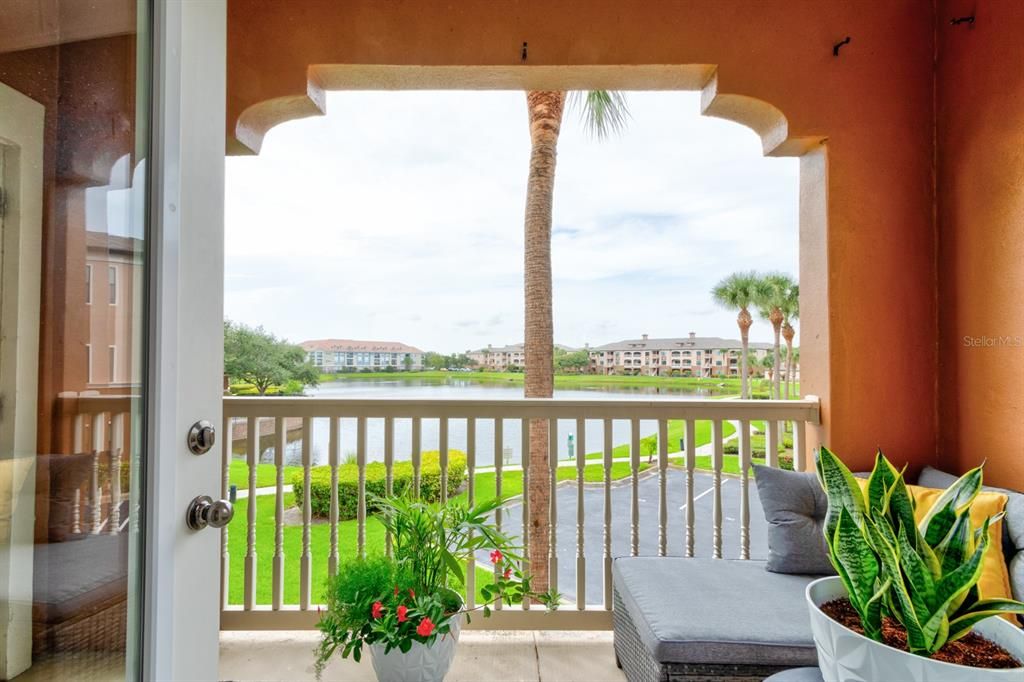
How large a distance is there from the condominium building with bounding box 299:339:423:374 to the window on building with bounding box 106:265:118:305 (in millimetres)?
1453

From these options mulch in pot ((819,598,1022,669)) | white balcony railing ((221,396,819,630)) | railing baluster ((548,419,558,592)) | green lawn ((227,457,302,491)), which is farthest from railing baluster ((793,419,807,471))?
green lawn ((227,457,302,491))

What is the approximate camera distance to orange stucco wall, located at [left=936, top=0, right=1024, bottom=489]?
1.66 meters

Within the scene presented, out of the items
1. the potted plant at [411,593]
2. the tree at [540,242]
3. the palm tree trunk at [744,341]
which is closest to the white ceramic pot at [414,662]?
the potted plant at [411,593]

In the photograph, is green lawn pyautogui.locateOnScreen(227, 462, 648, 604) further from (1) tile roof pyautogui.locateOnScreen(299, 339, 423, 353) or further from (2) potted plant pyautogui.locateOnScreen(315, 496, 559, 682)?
(1) tile roof pyautogui.locateOnScreen(299, 339, 423, 353)

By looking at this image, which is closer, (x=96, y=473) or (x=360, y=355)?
(x=96, y=473)

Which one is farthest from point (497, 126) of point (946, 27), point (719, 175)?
point (946, 27)

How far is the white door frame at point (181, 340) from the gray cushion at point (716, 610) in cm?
109

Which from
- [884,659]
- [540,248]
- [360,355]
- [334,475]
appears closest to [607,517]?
[334,475]

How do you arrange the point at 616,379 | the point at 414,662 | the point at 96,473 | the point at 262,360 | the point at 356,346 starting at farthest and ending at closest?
1. the point at 356,346
2. the point at 616,379
3. the point at 262,360
4. the point at 414,662
5. the point at 96,473

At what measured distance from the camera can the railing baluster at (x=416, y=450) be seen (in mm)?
1945

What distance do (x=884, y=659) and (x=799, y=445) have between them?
5.26 feet

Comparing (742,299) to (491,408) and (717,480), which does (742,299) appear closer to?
(717,480)

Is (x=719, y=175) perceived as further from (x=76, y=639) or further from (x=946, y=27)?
(x=76, y=639)

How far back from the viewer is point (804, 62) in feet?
6.56
